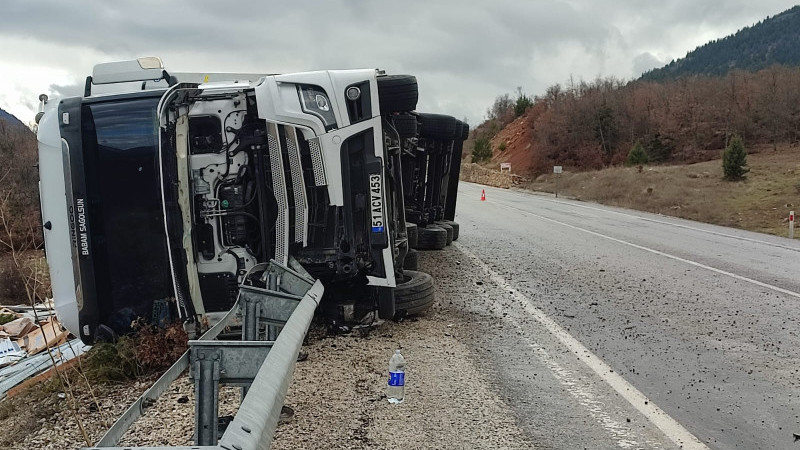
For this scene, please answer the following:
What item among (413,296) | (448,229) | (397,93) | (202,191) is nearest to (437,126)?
(448,229)

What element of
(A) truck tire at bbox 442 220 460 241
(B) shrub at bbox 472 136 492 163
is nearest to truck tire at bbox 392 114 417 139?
(A) truck tire at bbox 442 220 460 241

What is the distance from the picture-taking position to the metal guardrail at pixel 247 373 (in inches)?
69.9

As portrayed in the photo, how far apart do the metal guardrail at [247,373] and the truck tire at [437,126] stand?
6778 millimetres

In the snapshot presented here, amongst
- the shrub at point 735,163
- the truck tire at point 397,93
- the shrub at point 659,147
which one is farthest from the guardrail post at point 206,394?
the shrub at point 659,147

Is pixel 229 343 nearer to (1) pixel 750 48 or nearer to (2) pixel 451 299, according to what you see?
(2) pixel 451 299

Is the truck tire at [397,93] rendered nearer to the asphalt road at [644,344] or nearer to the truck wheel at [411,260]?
the asphalt road at [644,344]

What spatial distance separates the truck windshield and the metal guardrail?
6.42 ft

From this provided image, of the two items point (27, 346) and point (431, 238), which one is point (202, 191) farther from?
point (431, 238)

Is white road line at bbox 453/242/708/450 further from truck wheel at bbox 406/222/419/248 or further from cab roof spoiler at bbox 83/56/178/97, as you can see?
cab roof spoiler at bbox 83/56/178/97

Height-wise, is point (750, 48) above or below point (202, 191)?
above

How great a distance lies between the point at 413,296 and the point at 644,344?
217 cm

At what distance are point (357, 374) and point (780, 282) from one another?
7041 millimetres

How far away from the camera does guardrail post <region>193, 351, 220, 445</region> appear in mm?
2557

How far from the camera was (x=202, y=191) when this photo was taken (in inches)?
205
